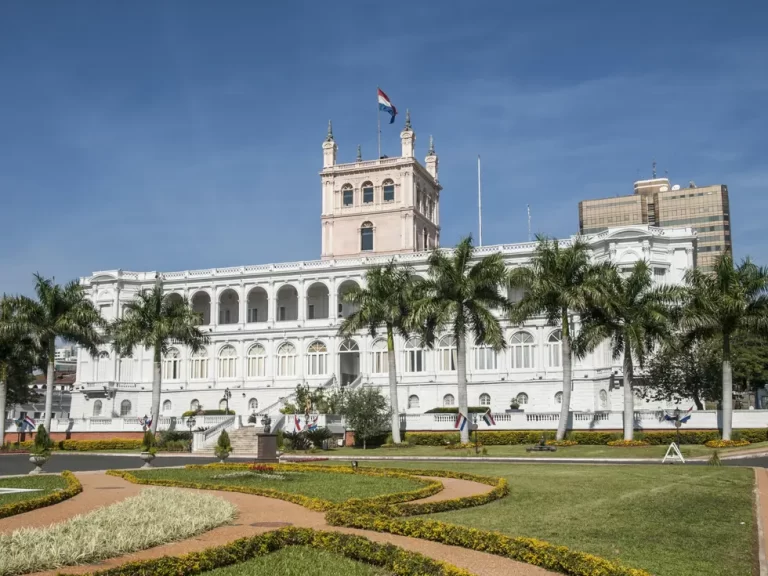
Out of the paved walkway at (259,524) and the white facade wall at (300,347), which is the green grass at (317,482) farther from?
the white facade wall at (300,347)

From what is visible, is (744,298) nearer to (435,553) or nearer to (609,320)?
(609,320)

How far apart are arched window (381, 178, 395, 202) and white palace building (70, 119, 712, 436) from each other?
109 mm

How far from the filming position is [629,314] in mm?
46812

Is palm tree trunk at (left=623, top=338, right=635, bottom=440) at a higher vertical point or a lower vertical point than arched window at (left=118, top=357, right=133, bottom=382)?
lower

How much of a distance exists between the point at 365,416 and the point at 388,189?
42302mm

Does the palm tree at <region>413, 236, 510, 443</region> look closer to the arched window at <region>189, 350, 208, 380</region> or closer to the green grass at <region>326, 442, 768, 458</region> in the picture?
the green grass at <region>326, 442, 768, 458</region>

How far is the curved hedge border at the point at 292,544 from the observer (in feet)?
37.9

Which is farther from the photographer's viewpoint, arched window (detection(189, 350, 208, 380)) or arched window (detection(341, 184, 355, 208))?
arched window (detection(341, 184, 355, 208))

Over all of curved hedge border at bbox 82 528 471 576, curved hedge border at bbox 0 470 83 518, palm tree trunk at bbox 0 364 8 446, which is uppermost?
palm tree trunk at bbox 0 364 8 446

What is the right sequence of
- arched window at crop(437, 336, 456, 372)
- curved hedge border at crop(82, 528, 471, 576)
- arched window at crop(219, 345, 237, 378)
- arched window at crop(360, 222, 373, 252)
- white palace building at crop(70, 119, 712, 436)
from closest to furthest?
curved hedge border at crop(82, 528, 471, 576), white palace building at crop(70, 119, 712, 436), arched window at crop(437, 336, 456, 372), arched window at crop(219, 345, 237, 378), arched window at crop(360, 222, 373, 252)

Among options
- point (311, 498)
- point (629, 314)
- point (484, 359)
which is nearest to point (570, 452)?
point (629, 314)

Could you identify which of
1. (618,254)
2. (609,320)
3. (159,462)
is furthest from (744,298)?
(159,462)

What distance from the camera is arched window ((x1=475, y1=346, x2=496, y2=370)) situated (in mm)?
72625

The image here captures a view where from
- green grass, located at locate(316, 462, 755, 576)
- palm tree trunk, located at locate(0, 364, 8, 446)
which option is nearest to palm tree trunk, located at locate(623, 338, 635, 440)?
green grass, located at locate(316, 462, 755, 576)
